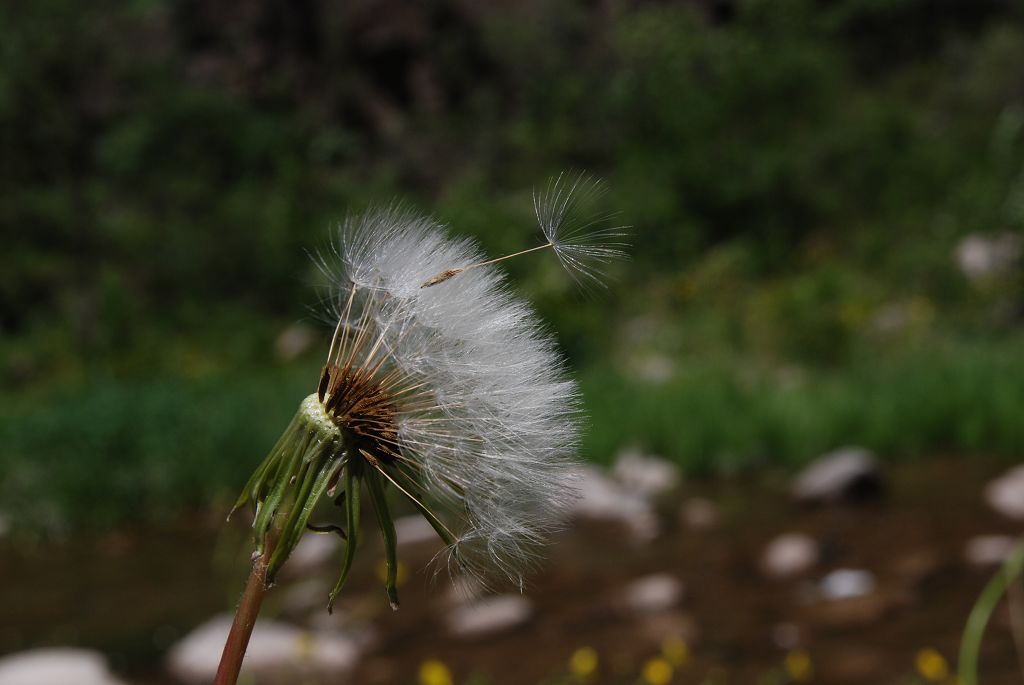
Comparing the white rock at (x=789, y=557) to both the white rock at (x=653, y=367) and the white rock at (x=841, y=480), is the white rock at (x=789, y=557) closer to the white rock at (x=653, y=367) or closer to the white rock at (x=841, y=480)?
the white rock at (x=841, y=480)

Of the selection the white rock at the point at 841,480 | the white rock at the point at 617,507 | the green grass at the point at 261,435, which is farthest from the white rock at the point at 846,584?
the green grass at the point at 261,435

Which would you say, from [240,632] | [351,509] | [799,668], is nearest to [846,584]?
[799,668]

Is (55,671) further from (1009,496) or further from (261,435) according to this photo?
(1009,496)

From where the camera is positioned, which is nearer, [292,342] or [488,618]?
[488,618]

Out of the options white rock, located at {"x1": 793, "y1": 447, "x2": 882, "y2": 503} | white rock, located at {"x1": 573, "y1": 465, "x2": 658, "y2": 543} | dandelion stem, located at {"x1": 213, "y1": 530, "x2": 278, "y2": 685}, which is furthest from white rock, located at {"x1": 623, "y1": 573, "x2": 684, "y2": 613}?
dandelion stem, located at {"x1": 213, "y1": 530, "x2": 278, "y2": 685}

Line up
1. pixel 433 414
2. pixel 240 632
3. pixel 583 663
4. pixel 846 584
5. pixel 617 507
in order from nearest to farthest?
pixel 240 632 < pixel 433 414 < pixel 583 663 < pixel 846 584 < pixel 617 507

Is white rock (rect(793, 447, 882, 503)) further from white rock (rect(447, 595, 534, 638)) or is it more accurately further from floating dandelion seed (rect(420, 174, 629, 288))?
floating dandelion seed (rect(420, 174, 629, 288))
